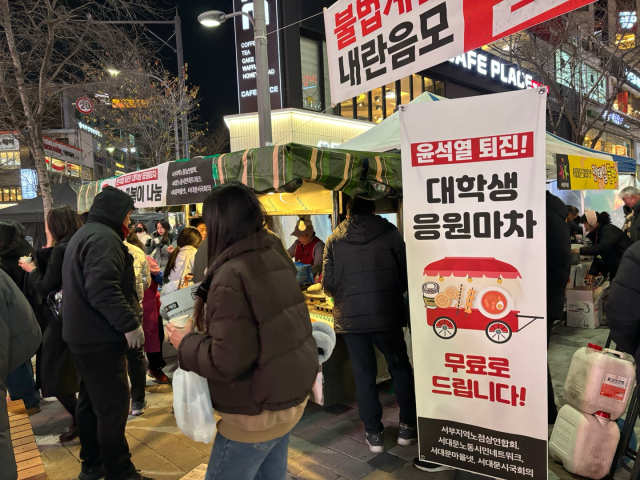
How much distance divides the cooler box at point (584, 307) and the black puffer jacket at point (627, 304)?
497 centimetres

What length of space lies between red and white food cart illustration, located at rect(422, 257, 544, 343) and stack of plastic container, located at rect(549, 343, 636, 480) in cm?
82

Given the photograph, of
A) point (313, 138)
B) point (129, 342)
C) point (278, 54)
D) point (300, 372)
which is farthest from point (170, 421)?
point (278, 54)

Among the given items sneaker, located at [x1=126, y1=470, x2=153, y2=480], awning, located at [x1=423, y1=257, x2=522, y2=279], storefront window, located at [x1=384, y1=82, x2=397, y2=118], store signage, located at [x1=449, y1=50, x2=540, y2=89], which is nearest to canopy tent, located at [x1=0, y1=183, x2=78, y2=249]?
storefront window, located at [x1=384, y1=82, x2=397, y2=118]

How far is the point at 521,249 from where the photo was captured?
261 cm

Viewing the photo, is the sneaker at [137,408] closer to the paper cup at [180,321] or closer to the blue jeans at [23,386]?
the blue jeans at [23,386]

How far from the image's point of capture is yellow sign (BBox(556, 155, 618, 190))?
5840 millimetres

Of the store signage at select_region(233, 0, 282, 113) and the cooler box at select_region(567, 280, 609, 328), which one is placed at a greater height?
the store signage at select_region(233, 0, 282, 113)

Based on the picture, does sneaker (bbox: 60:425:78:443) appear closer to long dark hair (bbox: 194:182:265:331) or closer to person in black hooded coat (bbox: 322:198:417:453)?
person in black hooded coat (bbox: 322:198:417:453)

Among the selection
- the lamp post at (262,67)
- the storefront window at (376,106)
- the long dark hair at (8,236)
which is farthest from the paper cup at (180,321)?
the storefront window at (376,106)

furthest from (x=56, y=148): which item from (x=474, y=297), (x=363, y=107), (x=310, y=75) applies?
(x=474, y=297)

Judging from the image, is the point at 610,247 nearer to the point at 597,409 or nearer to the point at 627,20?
the point at 597,409

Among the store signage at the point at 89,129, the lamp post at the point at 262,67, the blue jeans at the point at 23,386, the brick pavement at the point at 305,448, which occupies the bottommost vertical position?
the brick pavement at the point at 305,448

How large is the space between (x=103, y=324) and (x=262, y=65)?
570 cm

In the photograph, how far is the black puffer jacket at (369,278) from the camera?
3.53 meters
